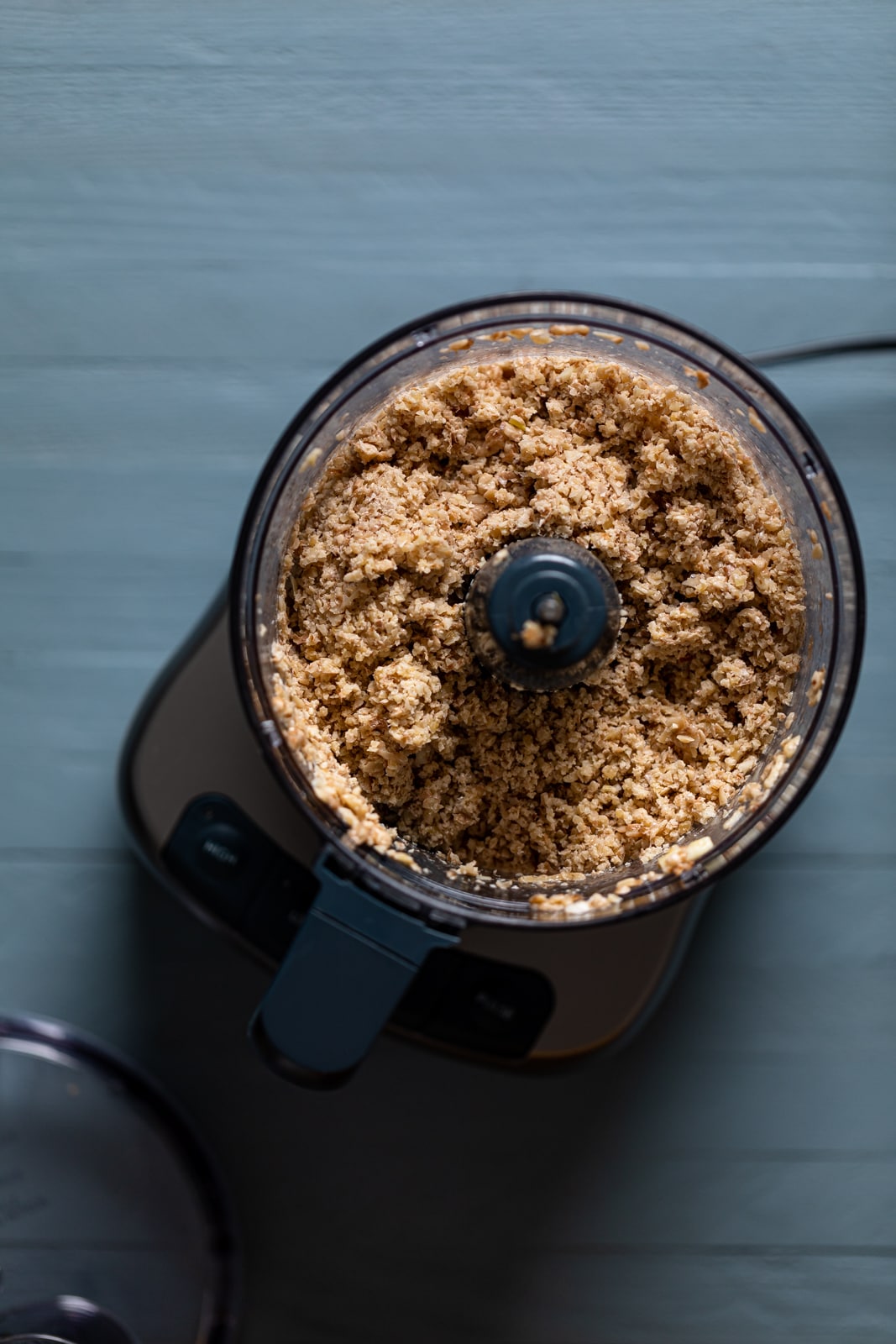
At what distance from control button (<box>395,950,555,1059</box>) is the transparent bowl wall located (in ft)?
0.39

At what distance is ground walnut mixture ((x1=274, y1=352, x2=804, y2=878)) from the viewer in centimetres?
62

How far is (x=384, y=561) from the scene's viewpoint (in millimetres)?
613

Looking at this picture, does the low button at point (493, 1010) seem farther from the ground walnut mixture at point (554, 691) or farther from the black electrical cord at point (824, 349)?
the black electrical cord at point (824, 349)

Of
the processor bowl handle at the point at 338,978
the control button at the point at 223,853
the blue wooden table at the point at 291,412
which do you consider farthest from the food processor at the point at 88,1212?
the processor bowl handle at the point at 338,978

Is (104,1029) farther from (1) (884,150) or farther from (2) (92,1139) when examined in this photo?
(1) (884,150)

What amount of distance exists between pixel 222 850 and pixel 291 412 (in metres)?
0.33

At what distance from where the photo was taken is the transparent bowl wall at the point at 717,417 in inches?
23.7

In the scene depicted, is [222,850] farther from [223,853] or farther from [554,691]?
[554,691]

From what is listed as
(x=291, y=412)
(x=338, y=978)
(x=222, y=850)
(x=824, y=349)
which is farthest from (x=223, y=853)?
(x=824, y=349)

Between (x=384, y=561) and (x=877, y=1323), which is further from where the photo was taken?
(x=877, y=1323)

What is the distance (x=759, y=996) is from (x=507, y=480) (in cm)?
46

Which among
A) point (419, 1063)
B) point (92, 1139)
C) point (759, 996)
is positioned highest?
point (759, 996)

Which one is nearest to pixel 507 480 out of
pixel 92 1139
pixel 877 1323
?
pixel 92 1139

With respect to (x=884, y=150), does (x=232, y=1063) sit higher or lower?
lower
